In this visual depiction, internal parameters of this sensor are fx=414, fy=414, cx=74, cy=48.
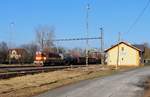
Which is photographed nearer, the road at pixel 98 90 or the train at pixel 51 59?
the road at pixel 98 90

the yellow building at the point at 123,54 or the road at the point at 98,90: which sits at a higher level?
the yellow building at the point at 123,54

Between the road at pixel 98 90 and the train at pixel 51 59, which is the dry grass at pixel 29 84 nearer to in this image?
the road at pixel 98 90

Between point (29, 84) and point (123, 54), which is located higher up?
point (123, 54)

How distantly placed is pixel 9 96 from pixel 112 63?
94.2 m

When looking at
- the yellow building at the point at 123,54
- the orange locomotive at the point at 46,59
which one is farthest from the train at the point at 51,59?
the yellow building at the point at 123,54

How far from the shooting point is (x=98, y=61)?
116 meters

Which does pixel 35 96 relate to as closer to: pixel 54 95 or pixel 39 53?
pixel 54 95

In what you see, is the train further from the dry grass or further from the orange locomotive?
the dry grass

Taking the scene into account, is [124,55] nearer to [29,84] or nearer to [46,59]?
[46,59]

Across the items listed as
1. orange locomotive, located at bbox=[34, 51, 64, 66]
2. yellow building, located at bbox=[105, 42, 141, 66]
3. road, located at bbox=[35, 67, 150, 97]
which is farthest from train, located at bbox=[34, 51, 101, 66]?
road, located at bbox=[35, 67, 150, 97]

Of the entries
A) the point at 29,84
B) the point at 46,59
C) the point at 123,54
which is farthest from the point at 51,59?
the point at 29,84

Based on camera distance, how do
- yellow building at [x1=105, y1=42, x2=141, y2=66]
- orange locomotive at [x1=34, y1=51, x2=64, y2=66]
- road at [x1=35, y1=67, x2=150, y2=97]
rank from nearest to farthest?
road at [x1=35, y1=67, x2=150, y2=97] < orange locomotive at [x1=34, y1=51, x2=64, y2=66] < yellow building at [x1=105, y1=42, x2=141, y2=66]

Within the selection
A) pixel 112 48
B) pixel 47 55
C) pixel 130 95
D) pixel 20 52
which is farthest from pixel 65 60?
pixel 130 95

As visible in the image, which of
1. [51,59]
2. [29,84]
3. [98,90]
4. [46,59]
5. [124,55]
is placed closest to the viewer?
[98,90]
